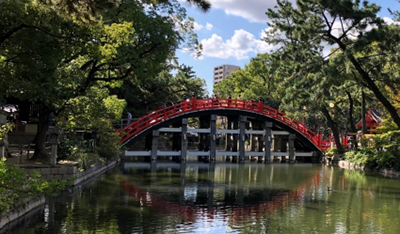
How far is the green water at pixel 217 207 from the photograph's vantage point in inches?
361

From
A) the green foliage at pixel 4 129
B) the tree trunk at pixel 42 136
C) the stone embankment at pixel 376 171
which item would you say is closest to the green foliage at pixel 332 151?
the stone embankment at pixel 376 171

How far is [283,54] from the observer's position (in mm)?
25219

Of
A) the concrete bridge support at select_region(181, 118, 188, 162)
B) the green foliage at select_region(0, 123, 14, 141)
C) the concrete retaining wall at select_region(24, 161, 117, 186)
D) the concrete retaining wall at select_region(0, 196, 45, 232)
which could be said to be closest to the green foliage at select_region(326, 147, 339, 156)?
the concrete bridge support at select_region(181, 118, 188, 162)

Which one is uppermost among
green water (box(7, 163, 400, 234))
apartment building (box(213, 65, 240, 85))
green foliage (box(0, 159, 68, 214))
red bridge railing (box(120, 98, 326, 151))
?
apartment building (box(213, 65, 240, 85))

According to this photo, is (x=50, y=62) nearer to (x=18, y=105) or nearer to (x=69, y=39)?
(x=69, y=39)

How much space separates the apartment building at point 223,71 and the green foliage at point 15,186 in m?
Answer: 132

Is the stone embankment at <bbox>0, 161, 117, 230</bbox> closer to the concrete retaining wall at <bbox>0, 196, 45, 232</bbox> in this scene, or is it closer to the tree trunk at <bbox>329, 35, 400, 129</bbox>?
the concrete retaining wall at <bbox>0, 196, 45, 232</bbox>

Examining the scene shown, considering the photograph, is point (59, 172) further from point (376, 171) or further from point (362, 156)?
point (362, 156)

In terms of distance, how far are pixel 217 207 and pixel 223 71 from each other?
133999 millimetres

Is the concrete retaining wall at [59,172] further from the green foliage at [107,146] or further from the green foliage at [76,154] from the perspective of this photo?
the green foliage at [107,146]

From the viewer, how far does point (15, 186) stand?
28.0ft

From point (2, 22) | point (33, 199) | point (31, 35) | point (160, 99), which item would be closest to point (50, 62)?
point (31, 35)

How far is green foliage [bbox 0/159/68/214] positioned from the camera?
7995mm

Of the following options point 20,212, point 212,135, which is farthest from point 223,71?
point 20,212
